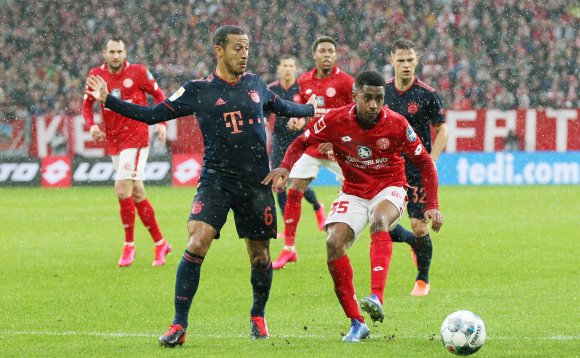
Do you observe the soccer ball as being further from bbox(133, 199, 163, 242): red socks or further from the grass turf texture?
bbox(133, 199, 163, 242): red socks

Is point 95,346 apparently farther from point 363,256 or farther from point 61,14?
point 61,14

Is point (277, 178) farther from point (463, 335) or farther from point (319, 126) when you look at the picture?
point (463, 335)

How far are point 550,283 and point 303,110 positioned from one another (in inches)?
139

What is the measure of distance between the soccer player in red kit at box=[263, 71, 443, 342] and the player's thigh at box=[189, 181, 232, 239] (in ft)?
1.13

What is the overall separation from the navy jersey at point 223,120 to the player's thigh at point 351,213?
1.92 feet

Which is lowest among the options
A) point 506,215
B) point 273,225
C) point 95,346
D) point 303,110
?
point 506,215

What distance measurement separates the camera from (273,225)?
23.9 ft

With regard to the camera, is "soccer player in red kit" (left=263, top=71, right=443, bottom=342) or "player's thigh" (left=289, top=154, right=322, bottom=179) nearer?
"soccer player in red kit" (left=263, top=71, right=443, bottom=342)

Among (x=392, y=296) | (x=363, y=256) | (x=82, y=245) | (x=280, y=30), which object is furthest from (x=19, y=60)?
(x=392, y=296)

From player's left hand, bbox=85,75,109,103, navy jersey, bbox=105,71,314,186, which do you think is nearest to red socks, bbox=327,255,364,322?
navy jersey, bbox=105,71,314,186

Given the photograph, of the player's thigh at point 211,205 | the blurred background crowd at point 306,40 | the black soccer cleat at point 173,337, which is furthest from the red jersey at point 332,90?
the blurred background crowd at point 306,40

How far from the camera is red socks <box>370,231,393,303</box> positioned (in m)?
6.89

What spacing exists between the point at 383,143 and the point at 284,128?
6.24 metres

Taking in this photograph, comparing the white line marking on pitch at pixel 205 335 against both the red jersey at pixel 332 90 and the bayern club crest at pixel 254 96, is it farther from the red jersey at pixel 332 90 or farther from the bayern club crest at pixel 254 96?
the red jersey at pixel 332 90
